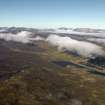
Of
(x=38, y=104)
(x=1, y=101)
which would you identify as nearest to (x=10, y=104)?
(x=1, y=101)

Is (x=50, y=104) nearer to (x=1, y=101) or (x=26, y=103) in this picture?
(x=26, y=103)

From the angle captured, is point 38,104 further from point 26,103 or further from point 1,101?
point 1,101

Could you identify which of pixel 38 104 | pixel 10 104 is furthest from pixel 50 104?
pixel 10 104

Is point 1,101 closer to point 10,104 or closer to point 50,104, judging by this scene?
point 10,104

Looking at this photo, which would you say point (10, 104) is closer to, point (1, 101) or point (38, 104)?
point (1, 101)

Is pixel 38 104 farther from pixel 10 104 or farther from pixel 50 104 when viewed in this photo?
pixel 10 104
